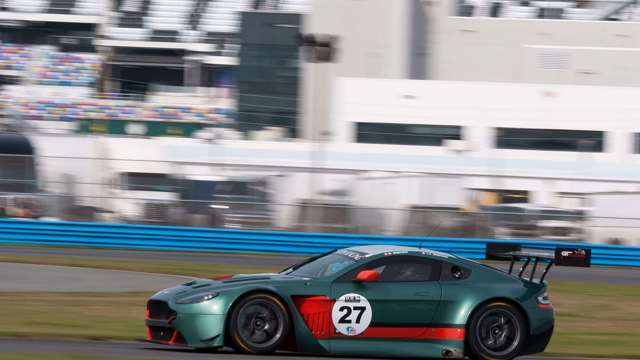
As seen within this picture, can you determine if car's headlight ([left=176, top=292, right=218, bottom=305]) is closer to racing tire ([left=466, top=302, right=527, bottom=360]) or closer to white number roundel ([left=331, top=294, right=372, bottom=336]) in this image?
white number roundel ([left=331, top=294, right=372, bottom=336])

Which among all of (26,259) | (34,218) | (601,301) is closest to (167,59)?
(34,218)

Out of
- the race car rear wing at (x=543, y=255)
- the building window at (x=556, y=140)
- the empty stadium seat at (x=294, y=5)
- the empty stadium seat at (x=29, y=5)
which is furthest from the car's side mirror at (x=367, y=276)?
the empty stadium seat at (x=29, y=5)

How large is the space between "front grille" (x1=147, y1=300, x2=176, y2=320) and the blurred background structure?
1411 cm

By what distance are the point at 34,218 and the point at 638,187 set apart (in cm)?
1485

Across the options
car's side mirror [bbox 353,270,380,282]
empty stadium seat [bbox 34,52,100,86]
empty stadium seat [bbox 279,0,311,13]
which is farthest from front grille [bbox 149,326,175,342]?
empty stadium seat [bbox 34,52,100,86]

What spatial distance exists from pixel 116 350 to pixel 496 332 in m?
3.42

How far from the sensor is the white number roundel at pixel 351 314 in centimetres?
854

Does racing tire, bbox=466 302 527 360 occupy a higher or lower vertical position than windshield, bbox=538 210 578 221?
higher

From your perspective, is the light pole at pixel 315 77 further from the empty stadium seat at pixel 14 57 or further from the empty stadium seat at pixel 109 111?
the empty stadium seat at pixel 14 57

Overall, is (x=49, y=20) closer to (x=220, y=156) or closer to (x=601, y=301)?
(x=220, y=156)

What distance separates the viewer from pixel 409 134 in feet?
116

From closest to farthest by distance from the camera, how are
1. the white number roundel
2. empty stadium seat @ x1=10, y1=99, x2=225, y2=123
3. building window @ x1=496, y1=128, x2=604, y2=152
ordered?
the white number roundel → building window @ x1=496, y1=128, x2=604, y2=152 → empty stadium seat @ x1=10, y1=99, x2=225, y2=123

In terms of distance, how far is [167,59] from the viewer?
167ft

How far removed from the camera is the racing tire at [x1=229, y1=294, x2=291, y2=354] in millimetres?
8398
